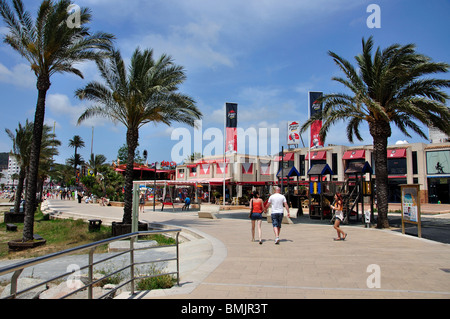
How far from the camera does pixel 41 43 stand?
12297 millimetres

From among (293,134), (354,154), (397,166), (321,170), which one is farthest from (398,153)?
(321,170)

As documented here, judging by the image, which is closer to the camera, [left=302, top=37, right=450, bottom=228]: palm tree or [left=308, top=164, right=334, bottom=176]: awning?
[left=302, top=37, right=450, bottom=228]: palm tree

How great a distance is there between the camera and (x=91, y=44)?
1323 cm

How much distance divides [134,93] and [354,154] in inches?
1410

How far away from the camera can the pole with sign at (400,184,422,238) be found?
10820 mm

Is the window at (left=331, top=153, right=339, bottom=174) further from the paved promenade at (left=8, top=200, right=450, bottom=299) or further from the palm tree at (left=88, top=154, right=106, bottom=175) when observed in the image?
the palm tree at (left=88, top=154, right=106, bottom=175)

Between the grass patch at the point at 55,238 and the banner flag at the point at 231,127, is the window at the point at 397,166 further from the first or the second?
the grass patch at the point at 55,238

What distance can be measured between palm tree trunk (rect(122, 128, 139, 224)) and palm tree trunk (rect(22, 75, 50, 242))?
134 inches

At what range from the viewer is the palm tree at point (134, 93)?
14250mm

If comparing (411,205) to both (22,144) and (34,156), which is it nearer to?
(34,156)

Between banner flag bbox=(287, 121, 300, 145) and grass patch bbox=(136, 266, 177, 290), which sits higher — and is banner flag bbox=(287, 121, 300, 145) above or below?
above

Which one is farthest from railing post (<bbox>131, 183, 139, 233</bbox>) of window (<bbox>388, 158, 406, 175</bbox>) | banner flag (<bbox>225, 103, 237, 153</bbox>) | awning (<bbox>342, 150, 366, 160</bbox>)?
window (<bbox>388, 158, 406, 175</bbox>)
